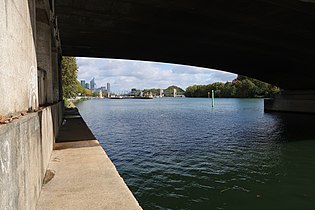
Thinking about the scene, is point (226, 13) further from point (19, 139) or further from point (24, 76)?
point (19, 139)

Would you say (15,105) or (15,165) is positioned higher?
(15,105)

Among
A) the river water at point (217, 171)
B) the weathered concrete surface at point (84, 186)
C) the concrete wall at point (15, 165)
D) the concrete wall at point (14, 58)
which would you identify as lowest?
the river water at point (217, 171)

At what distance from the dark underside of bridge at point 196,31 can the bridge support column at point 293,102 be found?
8354 millimetres

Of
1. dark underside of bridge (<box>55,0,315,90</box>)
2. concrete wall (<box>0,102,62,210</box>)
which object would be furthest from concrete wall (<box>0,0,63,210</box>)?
dark underside of bridge (<box>55,0,315,90</box>)

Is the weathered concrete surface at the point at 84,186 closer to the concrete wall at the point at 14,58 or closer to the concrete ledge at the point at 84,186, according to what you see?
the concrete ledge at the point at 84,186

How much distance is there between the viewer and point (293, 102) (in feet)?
185

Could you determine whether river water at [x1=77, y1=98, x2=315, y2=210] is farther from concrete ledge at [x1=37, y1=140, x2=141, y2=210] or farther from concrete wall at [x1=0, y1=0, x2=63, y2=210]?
concrete wall at [x1=0, y1=0, x2=63, y2=210]

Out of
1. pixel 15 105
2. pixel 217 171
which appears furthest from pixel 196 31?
pixel 15 105

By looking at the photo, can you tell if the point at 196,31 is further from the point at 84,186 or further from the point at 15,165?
the point at 15,165

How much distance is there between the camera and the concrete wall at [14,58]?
409 centimetres

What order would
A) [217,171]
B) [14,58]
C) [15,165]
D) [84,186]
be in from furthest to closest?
[217,171]
[84,186]
[14,58]
[15,165]

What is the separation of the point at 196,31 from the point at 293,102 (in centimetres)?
3801

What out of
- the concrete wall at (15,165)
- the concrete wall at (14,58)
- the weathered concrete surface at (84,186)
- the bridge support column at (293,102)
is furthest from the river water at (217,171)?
the bridge support column at (293,102)

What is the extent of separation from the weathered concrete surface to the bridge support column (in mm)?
51777
